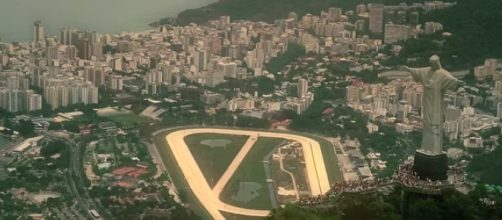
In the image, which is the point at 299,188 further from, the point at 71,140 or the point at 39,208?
the point at 71,140

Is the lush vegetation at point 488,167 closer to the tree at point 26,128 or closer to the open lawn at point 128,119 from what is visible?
the open lawn at point 128,119

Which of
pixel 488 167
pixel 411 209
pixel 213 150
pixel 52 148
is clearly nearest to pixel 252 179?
pixel 213 150

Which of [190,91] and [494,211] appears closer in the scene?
[494,211]

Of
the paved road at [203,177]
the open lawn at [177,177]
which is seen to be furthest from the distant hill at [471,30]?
the open lawn at [177,177]

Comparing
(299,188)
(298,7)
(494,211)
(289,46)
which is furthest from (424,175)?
(298,7)

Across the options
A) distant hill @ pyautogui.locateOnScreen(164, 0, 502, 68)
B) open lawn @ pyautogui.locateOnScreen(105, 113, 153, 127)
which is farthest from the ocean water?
open lawn @ pyautogui.locateOnScreen(105, 113, 153, 127)
